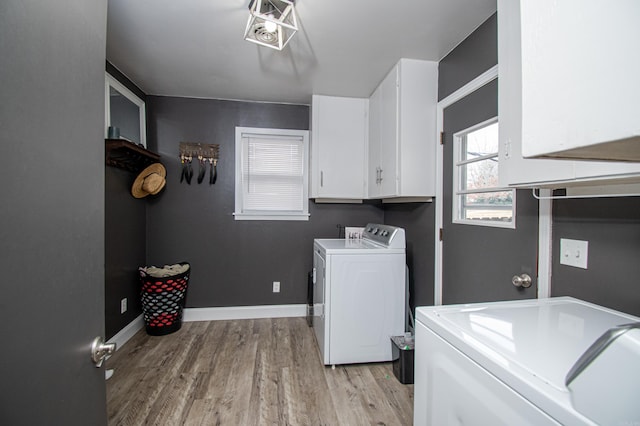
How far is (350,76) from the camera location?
94.1 inches

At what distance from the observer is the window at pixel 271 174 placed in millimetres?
3051

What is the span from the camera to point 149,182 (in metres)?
2.64

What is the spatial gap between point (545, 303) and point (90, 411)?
5.13ft

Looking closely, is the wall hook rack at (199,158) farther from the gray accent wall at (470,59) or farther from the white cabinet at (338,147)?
the gray accent wall at (470,59)

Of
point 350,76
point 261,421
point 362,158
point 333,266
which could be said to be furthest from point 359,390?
point 350,76

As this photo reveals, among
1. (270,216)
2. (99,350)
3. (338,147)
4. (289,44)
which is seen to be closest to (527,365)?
(99,350)

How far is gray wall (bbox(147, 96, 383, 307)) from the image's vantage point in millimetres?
2914

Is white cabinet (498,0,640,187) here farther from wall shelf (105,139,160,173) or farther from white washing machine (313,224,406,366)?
wall shelf (105,139,160,173)

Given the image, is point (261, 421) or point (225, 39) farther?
point (225, 39)

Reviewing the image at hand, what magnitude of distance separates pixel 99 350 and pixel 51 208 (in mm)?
421

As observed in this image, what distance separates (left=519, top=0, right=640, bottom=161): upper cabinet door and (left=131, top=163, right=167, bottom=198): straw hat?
2.97 metres

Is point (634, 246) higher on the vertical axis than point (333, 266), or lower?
higher

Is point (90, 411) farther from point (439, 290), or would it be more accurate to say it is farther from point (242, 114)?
point (242, 114)

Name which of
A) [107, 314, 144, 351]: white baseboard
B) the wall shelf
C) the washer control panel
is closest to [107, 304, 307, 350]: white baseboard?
[107, 314, 144, 351]: white baseboard
